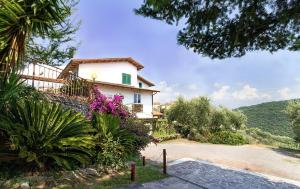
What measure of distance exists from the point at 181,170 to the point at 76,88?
22.0 feet

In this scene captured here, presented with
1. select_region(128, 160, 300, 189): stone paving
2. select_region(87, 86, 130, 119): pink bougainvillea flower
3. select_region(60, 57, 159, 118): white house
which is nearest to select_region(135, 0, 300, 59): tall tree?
select_region(128, 160, 300, 189): stone paving

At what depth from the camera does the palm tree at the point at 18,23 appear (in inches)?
251

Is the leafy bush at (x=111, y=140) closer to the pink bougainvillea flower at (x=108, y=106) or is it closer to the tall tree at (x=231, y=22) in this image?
the pink bougainvillea flower at (x=108, y=106)

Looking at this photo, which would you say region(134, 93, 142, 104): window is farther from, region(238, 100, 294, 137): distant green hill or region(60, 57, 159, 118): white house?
region(238, 100, 294, 137): distant green hill

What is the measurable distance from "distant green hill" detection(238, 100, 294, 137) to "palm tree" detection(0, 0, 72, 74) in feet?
129

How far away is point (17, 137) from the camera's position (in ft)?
21.7

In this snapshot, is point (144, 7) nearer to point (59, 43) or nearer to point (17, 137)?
point (17, 137)

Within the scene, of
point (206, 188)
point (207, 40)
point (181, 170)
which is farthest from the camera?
point (181, 170)

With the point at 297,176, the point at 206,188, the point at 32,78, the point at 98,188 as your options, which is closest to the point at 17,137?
the point at 98,188

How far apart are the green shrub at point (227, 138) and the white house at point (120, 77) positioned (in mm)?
8989

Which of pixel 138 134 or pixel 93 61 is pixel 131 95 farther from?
pixel 138 134

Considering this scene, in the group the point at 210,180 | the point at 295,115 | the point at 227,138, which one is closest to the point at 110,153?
the point at 210,180

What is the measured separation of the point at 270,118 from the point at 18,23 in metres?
49.3

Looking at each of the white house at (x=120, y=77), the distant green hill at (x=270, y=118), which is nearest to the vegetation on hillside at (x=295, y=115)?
the white house at (x=120, y=77)
